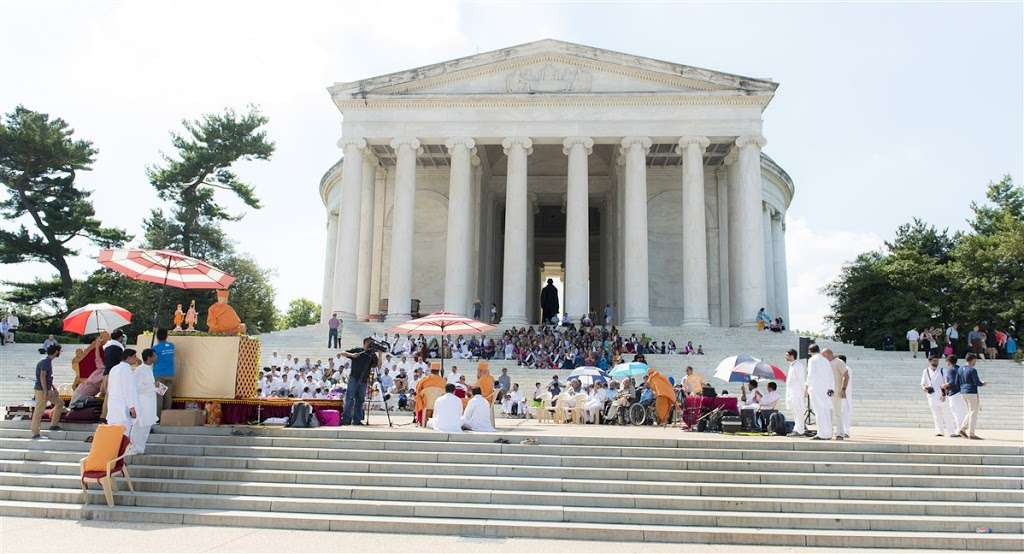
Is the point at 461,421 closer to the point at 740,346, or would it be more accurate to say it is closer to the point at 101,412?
the point at 101,412

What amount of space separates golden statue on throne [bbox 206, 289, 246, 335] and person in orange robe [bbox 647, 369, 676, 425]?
10.2 metres

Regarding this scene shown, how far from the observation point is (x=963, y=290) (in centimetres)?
4088

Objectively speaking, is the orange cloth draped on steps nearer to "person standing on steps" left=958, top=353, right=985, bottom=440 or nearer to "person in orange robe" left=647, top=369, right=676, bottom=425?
"person in orange robe" left=647, top=369, right=676, bottom=425

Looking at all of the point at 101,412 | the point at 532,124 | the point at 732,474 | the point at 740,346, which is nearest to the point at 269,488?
the point at 101,412

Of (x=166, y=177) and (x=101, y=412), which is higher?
(x=166, y=177)

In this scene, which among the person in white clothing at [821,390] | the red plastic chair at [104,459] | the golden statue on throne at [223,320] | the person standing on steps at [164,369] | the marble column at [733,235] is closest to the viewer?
the red plastic chair at [104,459]

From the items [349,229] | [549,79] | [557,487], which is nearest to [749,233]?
[549,79]

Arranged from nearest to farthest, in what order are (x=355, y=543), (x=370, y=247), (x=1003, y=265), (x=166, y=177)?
1. (x=355, y=543)
2. (x=1003, y=265)
3. (x=370, y=247)
4. (x=166, y=177)

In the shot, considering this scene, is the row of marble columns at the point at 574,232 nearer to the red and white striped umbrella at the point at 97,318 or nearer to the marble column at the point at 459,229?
the marble column at the point at 459,229

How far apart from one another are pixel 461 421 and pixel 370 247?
2905 centimetres

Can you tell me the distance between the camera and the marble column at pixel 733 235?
38.9m

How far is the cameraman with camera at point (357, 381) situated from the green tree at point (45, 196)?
37113 millimetres

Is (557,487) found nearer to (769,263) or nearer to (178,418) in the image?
(178,418)

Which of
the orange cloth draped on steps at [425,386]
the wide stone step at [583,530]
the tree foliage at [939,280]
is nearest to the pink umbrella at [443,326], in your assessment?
the orange cloth draped on steps at [425,386]
